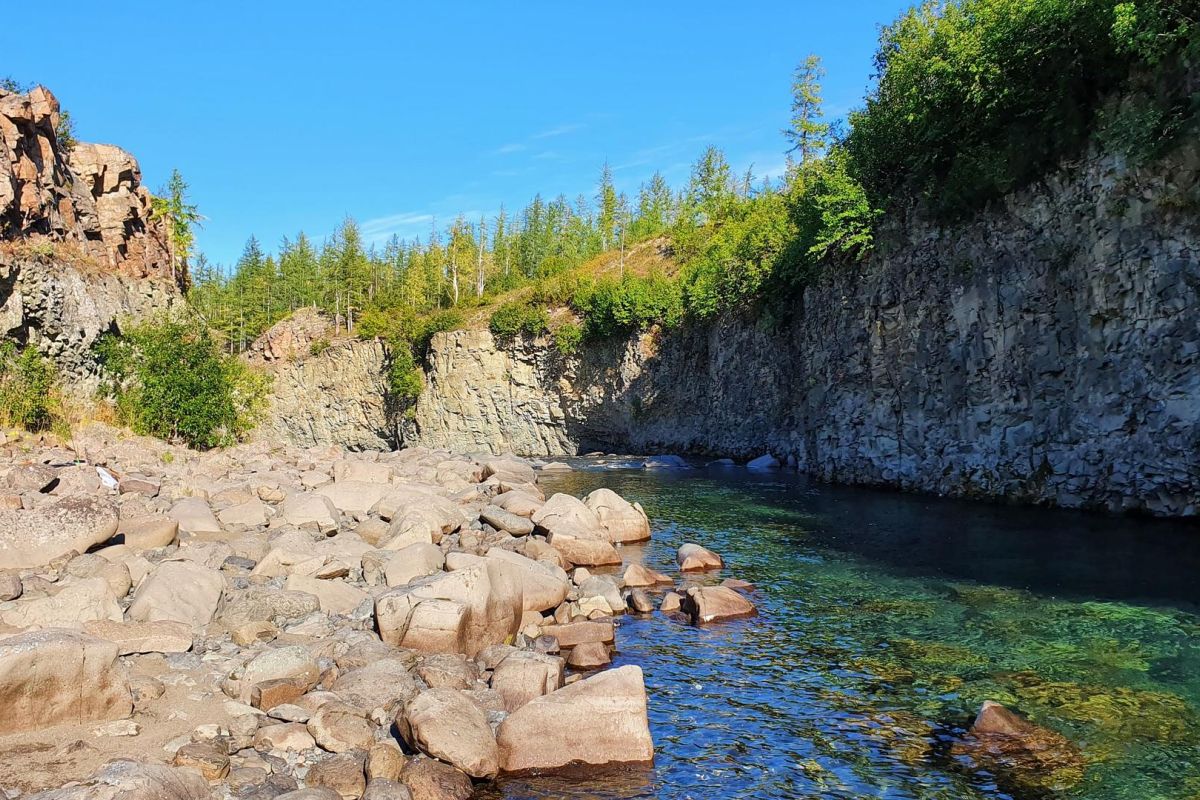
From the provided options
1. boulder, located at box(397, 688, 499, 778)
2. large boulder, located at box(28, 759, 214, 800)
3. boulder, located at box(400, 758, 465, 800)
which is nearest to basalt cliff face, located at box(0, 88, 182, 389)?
large boulder, located at box(28, 759, 214, 800)

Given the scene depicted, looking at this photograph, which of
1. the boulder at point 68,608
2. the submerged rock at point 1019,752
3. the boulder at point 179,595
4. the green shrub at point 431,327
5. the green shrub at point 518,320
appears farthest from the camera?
the green shrub at point 431,327

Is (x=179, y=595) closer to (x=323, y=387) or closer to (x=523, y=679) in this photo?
(x=523, y=679)

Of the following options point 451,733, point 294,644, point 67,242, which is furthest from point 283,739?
point 67,242

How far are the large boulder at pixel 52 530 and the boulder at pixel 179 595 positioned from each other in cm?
175

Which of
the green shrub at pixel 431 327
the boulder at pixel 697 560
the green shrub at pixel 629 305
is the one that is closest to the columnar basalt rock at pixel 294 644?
the boulder at pixel 697 560

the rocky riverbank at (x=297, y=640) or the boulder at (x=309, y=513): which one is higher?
the boulder at (x=309, y=513)

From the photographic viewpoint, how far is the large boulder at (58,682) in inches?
268

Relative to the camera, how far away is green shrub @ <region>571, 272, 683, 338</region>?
169 feet

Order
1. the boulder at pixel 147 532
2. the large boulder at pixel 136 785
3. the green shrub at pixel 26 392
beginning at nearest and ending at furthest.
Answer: the large boulder at pixel 136 785 < the boulder at pixel 147 532 < the green shrub at pixel 26 392

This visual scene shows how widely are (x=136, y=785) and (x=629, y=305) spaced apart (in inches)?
1903

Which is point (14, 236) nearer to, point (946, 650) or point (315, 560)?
point (315, 560)

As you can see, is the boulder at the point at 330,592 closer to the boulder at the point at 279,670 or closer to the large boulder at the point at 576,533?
the boulder at the point at 279,670

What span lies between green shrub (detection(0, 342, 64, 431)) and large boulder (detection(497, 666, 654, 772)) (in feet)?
60.3

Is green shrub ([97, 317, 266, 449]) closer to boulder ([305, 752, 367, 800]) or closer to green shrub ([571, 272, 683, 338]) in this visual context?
boulder ([305, 752, 367, 800])
